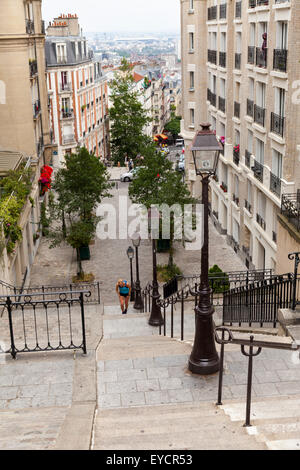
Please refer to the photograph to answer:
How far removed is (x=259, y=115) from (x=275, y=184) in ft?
12.4

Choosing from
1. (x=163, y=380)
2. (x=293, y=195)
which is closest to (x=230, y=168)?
(x=293, y=195)

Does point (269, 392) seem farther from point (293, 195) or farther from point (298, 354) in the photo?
point (293, 195)

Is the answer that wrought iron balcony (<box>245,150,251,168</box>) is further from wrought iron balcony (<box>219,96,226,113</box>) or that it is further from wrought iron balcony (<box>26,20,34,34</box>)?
wrought iron balcony (<box>26,20,34,34</box>)

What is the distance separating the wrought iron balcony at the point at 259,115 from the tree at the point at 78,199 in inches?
321

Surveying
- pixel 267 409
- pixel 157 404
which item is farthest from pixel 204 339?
pixel 267 409

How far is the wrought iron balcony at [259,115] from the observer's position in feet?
75.1

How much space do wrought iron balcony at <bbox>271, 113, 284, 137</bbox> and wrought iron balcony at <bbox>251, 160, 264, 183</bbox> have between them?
2378 millimetres

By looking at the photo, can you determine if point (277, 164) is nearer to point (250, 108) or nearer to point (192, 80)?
point (250, 108)

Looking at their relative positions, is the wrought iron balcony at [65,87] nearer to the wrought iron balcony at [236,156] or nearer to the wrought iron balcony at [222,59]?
the wrought iron balcony at [222,59]

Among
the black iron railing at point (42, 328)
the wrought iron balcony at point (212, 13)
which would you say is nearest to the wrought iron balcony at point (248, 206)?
the black iron railing at point (42, 328)

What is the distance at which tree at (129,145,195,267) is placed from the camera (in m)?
24.7

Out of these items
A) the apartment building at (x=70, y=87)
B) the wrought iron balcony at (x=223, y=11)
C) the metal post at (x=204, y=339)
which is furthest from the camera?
the apartment building at (x=70, y=87)

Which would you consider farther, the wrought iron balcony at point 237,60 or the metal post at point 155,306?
the wrought iron balcony at point 237,60

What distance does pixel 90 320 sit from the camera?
15.1 meters
